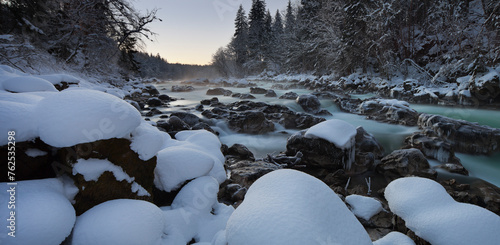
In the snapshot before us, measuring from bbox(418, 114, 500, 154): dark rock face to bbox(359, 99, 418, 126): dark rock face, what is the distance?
1777mm

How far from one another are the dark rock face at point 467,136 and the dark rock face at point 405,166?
8.02 ft

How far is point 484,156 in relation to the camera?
5.95 m

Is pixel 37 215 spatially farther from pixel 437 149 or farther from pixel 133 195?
pixel 437 149

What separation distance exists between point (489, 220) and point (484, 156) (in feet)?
20.1

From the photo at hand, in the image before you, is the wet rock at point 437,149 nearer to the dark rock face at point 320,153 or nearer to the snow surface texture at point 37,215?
the dark rock face at point 320,153

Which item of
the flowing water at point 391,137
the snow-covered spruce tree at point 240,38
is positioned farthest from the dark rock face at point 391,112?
the snow-covered spruce tree at point 240,38

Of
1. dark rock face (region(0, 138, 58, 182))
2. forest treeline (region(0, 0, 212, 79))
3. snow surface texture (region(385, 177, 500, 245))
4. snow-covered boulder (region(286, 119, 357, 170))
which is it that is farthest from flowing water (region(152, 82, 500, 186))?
forest treeline (region(0, 0, 212, 79))

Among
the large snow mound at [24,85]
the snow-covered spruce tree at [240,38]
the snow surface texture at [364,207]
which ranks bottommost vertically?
the snow surface texture at [364,207]

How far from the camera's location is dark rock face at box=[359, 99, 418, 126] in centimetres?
880

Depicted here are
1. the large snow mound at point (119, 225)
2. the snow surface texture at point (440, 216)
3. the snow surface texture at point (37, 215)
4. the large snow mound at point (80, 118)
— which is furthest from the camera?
the snow surface texture at point (440, 216)

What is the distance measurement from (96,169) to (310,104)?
37.0 feet

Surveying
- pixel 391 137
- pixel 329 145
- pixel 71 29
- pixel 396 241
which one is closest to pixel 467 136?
pixel 391 137

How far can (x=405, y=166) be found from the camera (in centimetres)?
488

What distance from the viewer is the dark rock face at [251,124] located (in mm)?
8445
